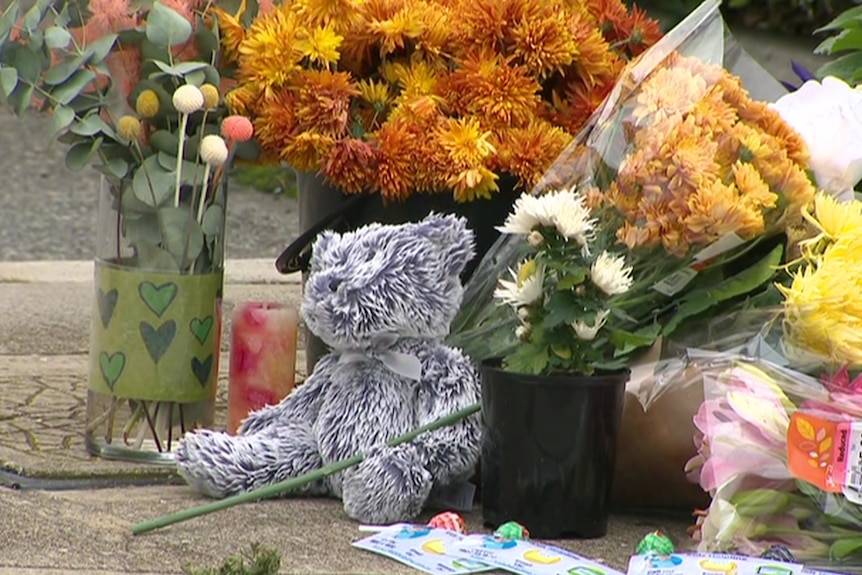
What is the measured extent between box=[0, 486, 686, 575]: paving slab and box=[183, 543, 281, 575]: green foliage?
0.11 m

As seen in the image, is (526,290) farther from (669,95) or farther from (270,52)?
(270,52)

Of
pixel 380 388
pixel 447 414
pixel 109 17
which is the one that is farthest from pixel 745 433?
pixel 109 17

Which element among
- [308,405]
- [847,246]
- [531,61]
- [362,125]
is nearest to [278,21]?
[362,125]

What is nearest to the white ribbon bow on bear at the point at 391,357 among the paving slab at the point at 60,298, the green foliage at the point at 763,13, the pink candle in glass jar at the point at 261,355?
the pink candle in glass jar at the point at 261,355

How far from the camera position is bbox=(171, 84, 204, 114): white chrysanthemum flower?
245 cm

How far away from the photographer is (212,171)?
2.56 m

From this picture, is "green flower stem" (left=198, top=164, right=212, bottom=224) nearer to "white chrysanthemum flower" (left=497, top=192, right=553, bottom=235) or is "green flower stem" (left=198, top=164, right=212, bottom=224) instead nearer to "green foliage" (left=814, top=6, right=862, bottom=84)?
"white chrysanthemum flower" (left=497, top=192, right=553, bottom=235)

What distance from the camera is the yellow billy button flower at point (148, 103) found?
2.50 metres

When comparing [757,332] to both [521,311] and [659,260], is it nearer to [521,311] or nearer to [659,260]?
[659,260]

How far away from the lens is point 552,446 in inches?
84.4

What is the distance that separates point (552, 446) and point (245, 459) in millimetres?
483

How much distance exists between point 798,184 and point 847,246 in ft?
0.67

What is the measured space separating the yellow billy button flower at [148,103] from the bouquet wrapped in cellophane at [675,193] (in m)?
0.63

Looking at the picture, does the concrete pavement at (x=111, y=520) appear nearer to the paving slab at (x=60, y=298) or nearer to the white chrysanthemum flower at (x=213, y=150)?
the paving slab at (x=60, y=298)
